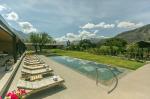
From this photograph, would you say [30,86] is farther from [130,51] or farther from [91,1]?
[130,51]

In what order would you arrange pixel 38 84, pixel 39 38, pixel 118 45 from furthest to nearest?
pixel 39 38 → pixel 118 45 → pixel 38 84

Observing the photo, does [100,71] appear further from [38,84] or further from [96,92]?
[38,84]

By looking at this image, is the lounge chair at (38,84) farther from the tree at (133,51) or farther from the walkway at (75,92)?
the tree at (133,51)

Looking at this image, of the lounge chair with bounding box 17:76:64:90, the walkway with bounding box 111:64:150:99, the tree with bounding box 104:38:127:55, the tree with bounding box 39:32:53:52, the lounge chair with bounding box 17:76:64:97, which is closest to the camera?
the walkway with bounding box 111:64:150:99

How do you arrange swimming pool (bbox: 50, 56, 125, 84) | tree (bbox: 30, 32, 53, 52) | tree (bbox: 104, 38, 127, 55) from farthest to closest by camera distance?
tree (bbox: 30, 32, 53, 52) < tree (bbox: 104, 38, 127, 55) < swimming pool (bbox: 50, 56, 125, 84)

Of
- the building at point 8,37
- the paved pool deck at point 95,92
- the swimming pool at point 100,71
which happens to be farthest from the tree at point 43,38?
the paved pool deck at point 95,92

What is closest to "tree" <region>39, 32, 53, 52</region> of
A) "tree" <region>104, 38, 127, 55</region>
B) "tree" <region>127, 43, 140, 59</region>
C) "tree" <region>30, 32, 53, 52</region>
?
"tree" <region>30, 32, 53, 52</region>

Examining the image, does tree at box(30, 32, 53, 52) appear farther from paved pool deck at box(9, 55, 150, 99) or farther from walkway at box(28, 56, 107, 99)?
walkway at box(28, 56, 107, 99)

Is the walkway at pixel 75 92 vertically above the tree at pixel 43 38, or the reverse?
the tree at pixel 43 38

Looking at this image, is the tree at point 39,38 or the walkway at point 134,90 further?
the tree at point 39,38

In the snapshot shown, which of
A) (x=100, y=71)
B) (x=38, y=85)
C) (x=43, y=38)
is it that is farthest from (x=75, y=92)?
(x=43, y=38)

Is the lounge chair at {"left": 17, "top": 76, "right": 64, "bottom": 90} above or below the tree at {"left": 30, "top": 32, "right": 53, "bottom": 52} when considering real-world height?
below

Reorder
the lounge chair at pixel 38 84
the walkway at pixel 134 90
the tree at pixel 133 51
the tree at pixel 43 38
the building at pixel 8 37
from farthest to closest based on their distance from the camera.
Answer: the tree at pixel 43 38 → the tree at pixel 133 51 → the building at pixel 8 37 → the lounge chair at pixel 38 84 → the walkway at pixel 134 90

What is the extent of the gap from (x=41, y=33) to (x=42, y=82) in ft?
119
